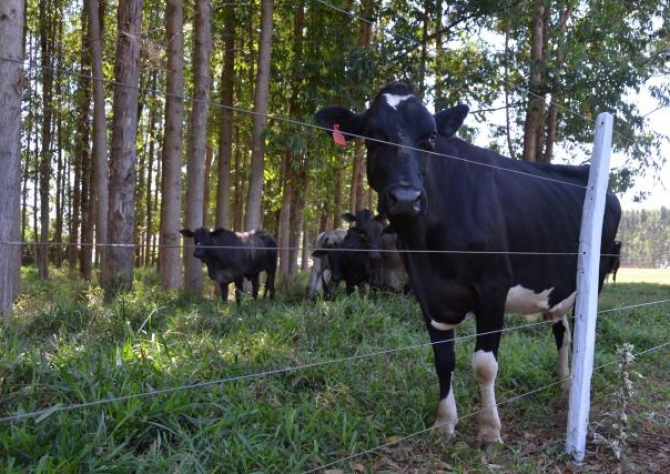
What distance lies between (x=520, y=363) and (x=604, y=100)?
803cm

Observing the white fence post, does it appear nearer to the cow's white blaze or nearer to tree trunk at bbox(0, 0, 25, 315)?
the cow's white blaze

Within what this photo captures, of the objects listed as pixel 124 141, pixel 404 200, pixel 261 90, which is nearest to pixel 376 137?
pixel 404 200

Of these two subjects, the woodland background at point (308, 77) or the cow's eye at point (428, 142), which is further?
the woodland background at point (308, 77)

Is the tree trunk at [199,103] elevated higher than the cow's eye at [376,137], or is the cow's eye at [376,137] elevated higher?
the tree trunk at [199,103]

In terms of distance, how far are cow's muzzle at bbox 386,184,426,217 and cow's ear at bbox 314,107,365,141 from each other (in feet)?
2.18

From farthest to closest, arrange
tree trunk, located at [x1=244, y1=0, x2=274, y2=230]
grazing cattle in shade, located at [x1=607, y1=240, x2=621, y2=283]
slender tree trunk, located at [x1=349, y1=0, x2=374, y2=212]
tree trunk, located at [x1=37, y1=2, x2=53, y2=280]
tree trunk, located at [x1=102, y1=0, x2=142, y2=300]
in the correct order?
1. tree trunk, located at [x1=37, y1=2, x2=53, y2=280]
2. slender tree trunk, located at [x1=349, y1=0, x2=374, y2=212]
3. tree trunk, located at [x1=244, y1=0, x2=274, y2=230]
4. tree trunk, located at [x1=102, y1=0, x2=142, y2=300]
5. grazing cattle in shade, located at [x1=607, y1=240, x2=621, y2=283]

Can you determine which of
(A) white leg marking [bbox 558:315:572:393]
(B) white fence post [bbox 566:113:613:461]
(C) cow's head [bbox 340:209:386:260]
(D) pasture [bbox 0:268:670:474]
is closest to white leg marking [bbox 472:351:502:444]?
(D) pasture [bbox 0:268:670:474]

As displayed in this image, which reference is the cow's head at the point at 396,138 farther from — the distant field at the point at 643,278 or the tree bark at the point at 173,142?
the distant field at the point at 643,278

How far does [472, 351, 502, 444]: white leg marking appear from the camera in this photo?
400 cm

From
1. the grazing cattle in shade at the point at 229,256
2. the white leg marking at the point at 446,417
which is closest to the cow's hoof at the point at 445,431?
the white leg marking at the point at 446,417

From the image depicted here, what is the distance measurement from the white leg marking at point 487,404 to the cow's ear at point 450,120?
1.51 metres

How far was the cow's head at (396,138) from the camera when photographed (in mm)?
3361

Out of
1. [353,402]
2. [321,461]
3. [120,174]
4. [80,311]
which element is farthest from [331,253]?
[321,461]

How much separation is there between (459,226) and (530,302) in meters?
1.10
